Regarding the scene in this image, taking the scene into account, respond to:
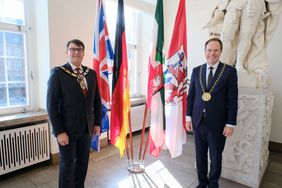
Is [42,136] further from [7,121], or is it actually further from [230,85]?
[230,85]

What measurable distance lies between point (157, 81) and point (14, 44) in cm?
183

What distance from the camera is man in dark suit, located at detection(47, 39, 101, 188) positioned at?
1485 millimetres

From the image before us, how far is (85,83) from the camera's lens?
163 centimetres

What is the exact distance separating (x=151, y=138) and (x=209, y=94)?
2.86 ft

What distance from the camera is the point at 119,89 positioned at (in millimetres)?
2199

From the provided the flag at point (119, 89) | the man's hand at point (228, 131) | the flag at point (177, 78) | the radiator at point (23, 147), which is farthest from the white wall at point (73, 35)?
the man's hand at point (228, 131)

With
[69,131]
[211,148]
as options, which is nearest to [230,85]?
[211,148]

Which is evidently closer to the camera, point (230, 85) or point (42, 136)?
point (230, 85)

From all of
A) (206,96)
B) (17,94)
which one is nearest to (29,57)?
(17,94)

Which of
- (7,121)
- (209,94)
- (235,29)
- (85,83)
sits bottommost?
(7,121)

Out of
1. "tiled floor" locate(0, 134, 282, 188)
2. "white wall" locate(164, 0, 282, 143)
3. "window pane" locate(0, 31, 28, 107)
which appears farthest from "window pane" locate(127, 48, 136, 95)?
"window pane" locate(0, 31, 28, 107)

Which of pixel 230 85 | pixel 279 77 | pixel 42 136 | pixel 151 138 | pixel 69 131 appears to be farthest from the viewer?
pixel 279 77

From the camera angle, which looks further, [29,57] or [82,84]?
[29,57]

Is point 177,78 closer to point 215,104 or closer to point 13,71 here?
point 215,104
